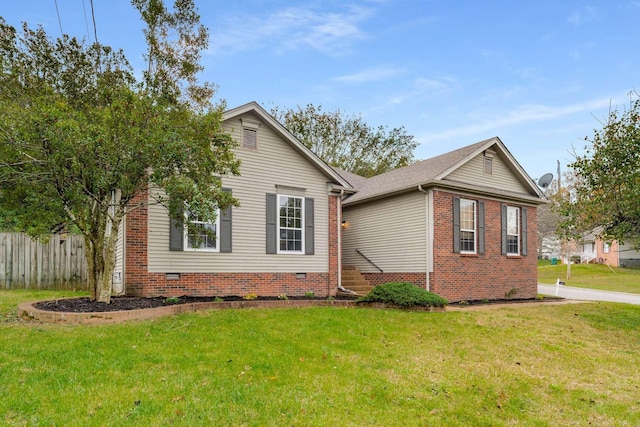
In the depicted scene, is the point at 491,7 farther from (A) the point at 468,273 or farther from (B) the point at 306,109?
(B) the point at 306,109

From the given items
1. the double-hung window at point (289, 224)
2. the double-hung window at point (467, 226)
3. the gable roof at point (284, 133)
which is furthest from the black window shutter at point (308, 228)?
the double-hung window at point (467, 226)

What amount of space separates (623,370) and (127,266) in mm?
10378

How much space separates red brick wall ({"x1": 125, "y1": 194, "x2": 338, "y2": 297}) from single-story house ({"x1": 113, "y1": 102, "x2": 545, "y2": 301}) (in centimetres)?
3

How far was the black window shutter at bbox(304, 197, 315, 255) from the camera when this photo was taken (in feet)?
44.1

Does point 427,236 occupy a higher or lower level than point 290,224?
lower

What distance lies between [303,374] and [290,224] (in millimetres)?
8130

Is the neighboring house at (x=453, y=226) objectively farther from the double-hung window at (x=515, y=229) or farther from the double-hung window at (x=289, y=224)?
the double-hung window at (x=289, y=224)

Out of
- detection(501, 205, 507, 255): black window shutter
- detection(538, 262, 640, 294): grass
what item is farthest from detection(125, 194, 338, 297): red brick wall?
detection(538, 262, 640, 294): grass

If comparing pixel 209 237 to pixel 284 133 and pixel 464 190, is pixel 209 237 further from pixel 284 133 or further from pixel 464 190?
pixel 464 190

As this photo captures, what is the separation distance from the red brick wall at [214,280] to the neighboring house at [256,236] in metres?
0.02

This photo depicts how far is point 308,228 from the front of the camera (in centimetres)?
1351

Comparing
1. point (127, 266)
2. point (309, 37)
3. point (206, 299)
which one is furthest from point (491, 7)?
point (127, 266)

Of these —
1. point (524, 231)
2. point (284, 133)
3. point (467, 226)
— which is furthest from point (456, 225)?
point (284, 133)

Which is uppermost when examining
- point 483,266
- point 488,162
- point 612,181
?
point 488,162
